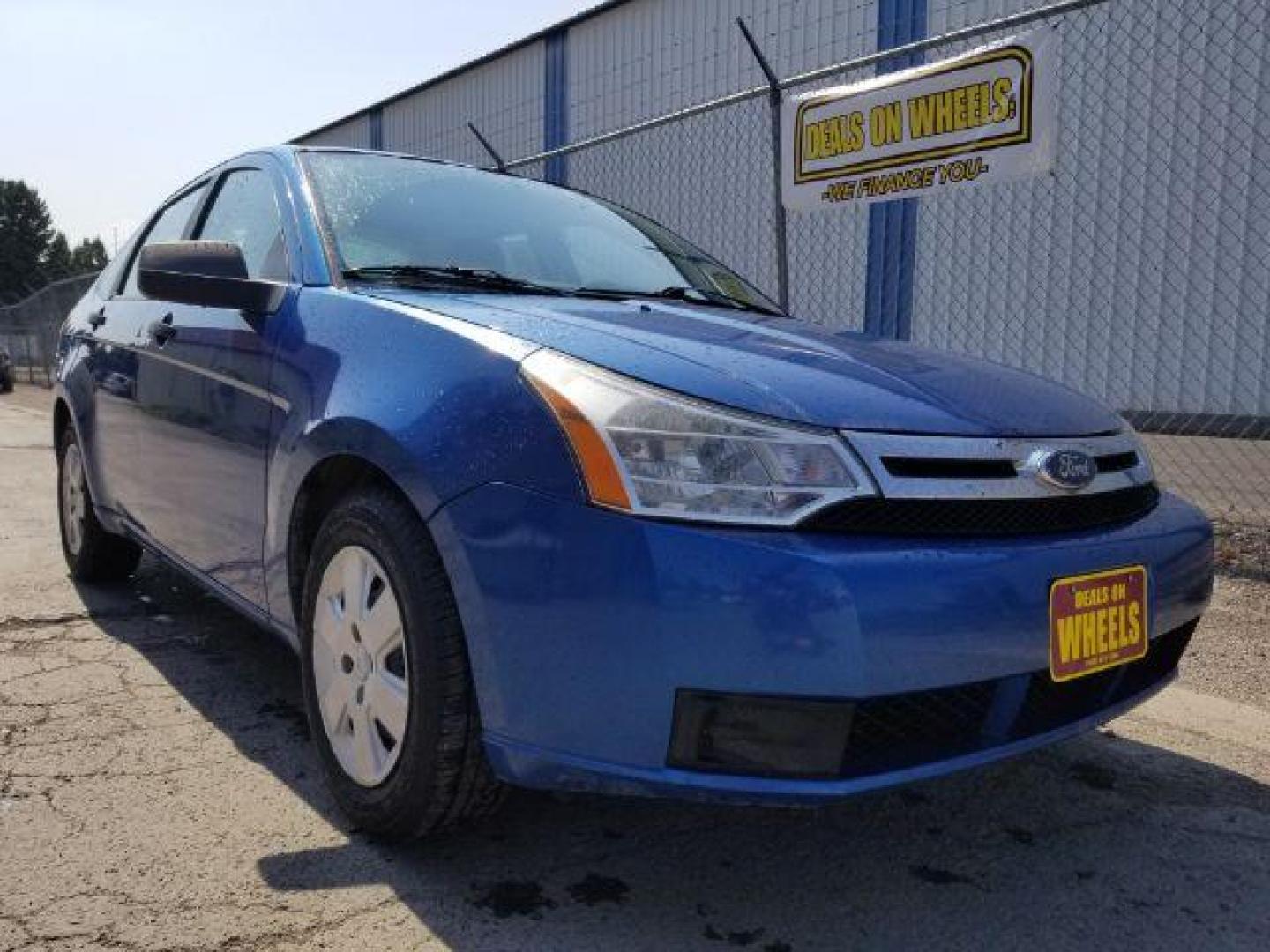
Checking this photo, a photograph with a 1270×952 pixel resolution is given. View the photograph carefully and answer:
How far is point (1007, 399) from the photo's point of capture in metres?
2.11

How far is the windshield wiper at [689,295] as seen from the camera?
8.89 ft

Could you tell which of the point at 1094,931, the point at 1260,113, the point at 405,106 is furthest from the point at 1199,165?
the point at 405,106

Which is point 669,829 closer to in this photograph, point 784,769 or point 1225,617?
point 784,769

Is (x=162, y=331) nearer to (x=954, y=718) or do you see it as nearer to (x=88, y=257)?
(x=954, y=718)

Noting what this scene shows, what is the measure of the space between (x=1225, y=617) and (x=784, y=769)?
3031 mm

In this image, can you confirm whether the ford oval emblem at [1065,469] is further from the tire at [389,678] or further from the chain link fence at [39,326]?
the chain link fence at [39,326]

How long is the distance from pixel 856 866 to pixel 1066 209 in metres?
6.71

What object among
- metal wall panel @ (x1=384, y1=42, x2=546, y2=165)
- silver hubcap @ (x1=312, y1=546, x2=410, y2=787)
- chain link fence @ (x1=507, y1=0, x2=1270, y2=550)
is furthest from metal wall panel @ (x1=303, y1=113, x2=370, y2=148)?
silver hubcap @ (x1=312, y1=546, x2=410, y2=787)

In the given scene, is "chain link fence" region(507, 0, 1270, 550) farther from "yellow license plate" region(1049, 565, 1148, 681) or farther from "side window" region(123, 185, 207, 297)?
"yellow license plate" region(1049, 565, 1148, 681)

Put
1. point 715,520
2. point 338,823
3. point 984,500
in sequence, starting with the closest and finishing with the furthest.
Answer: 1. point 715,520
2. point 984,500
3. point 338,823

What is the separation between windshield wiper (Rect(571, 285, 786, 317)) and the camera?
2709mm

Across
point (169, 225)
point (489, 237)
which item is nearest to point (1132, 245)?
point (489, 237)

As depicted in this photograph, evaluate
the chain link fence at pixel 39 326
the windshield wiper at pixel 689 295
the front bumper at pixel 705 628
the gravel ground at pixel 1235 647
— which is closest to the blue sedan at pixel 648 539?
the front bumper at pixel 705 628

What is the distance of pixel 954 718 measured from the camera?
70.2 inches
